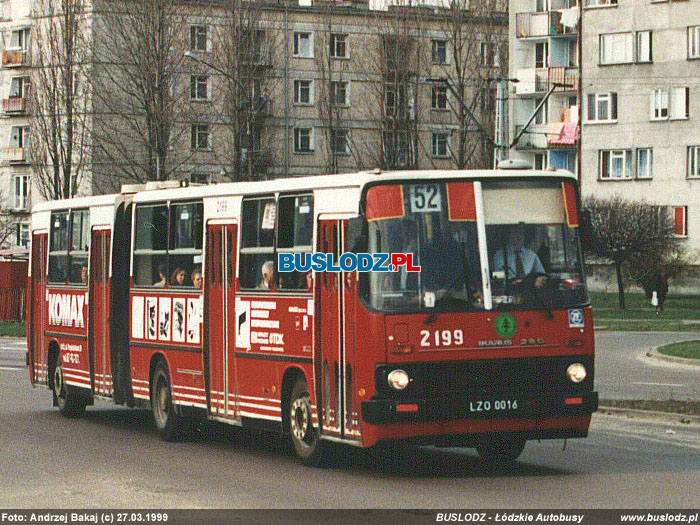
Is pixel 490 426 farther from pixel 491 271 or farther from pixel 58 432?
pixel 58 432

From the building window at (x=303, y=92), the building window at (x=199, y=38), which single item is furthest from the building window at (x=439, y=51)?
the building window at (x=199, y=38)

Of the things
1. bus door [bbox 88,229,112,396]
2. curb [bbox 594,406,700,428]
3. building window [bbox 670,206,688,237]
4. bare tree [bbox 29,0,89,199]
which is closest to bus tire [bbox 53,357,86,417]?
bus door [bbox 88,229,112,396]

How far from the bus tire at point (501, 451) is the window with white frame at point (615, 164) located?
61813 mm

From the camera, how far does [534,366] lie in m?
13.6

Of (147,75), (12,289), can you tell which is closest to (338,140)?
(147,75)

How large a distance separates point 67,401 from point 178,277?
420 cm

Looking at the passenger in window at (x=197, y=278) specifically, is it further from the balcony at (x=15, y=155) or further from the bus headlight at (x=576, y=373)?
the balcony at (x=15, y=155)

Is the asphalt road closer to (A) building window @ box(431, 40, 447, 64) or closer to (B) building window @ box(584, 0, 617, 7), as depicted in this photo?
(B) building window @ box(584, 0, 617, 7)

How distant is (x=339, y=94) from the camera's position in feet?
277

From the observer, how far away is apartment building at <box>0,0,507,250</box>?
208 feet

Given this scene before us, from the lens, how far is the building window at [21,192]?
91.6 metres

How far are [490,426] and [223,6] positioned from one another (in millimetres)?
57486

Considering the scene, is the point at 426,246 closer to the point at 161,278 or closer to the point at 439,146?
the point at 161,278

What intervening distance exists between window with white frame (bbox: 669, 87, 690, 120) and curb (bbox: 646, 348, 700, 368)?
1570 inches
